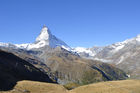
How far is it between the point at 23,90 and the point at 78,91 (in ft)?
65.7

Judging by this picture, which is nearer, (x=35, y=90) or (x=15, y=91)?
(x=15, y=91)

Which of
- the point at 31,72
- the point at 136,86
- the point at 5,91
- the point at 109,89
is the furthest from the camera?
the point at 31,72

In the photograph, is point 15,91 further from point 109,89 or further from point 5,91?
point 109,89

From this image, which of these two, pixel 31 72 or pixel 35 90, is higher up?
pixel 31 72

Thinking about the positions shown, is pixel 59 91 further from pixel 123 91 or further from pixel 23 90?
pixel 123 91

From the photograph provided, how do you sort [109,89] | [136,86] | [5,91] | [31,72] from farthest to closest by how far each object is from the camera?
1. [31,72]
2. [136,86]
3. [109,89]
4. [5,91]

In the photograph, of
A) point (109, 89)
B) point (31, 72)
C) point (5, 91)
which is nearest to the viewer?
point (5, 91)

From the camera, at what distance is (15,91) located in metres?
65.8

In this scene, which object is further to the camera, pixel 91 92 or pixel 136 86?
pixel 136 86

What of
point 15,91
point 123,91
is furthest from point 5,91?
point 123,91

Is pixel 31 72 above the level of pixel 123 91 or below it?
above

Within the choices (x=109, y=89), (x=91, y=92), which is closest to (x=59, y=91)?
(x=91, y=92)

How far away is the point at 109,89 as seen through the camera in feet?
227

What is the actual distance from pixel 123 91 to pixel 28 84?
118 ft
